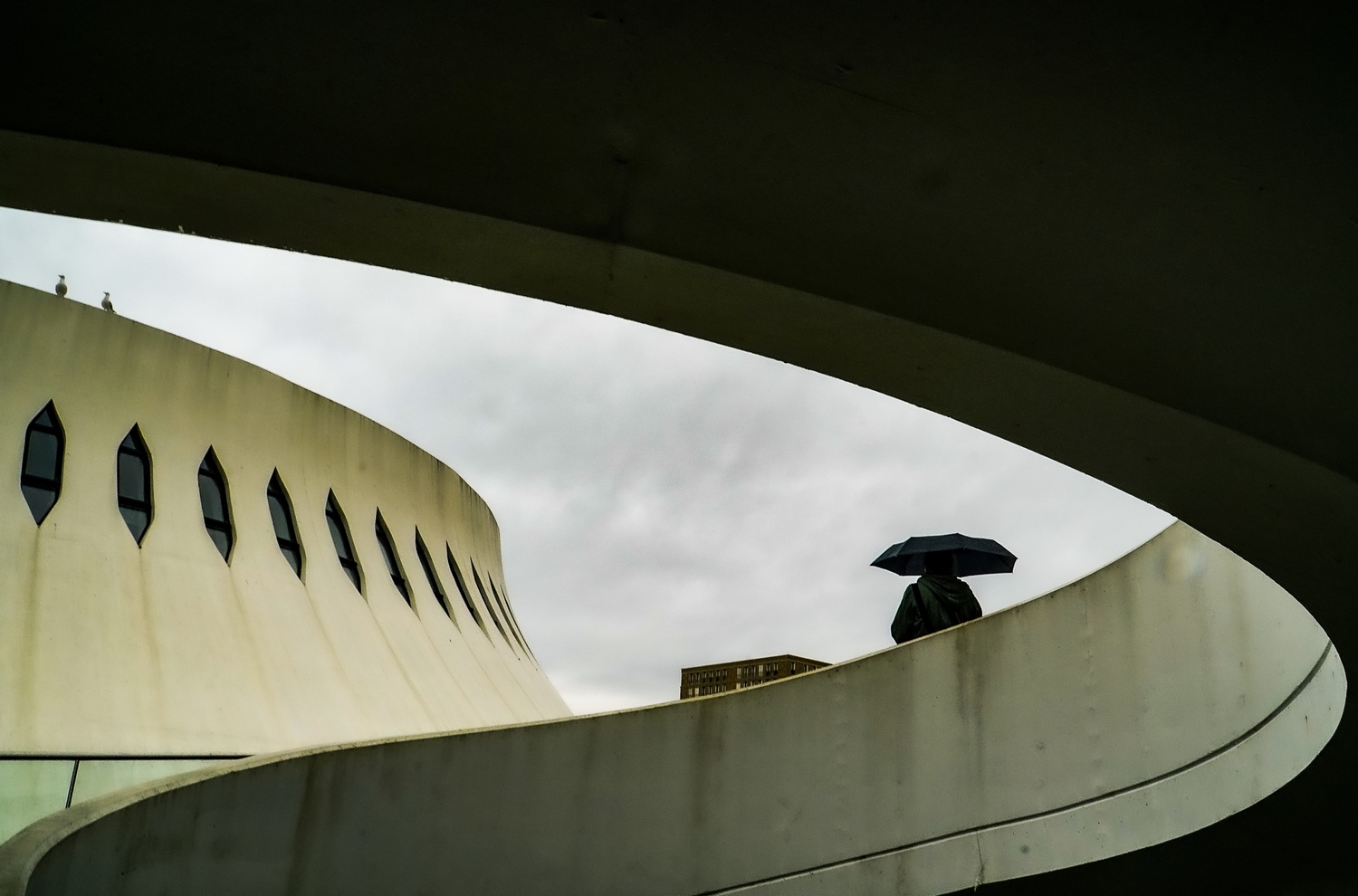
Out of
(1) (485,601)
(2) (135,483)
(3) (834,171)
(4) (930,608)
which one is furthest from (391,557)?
(3) (834,171)

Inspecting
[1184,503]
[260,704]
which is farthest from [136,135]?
[260,704]

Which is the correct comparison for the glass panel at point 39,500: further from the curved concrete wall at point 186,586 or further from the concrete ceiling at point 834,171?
the concrete ceiling at point 834,171

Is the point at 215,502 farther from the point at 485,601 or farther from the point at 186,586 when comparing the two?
the point at 485,601

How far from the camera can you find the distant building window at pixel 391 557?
20.0 m

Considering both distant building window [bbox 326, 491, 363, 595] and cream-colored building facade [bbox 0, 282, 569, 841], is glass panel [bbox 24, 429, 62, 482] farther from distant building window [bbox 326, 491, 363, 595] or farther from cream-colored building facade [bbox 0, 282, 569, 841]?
distant building window [bbox 326, 491, 363, 595]

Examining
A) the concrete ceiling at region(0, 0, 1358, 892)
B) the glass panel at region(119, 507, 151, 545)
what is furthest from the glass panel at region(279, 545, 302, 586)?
the concrete ceiling at region(0, 0, 1358, 892)

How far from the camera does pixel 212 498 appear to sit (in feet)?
52.9

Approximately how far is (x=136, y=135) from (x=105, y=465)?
13.5m

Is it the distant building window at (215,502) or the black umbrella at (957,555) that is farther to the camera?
the distant building window at (215,502)

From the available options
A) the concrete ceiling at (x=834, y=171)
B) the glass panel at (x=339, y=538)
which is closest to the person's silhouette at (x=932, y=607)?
the concrete ceiling at (x=834, y=171)

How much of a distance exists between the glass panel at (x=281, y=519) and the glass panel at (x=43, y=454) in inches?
138

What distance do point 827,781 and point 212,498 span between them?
38.1 feet

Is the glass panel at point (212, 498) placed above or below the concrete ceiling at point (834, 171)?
above

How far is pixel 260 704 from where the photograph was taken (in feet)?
47.4
